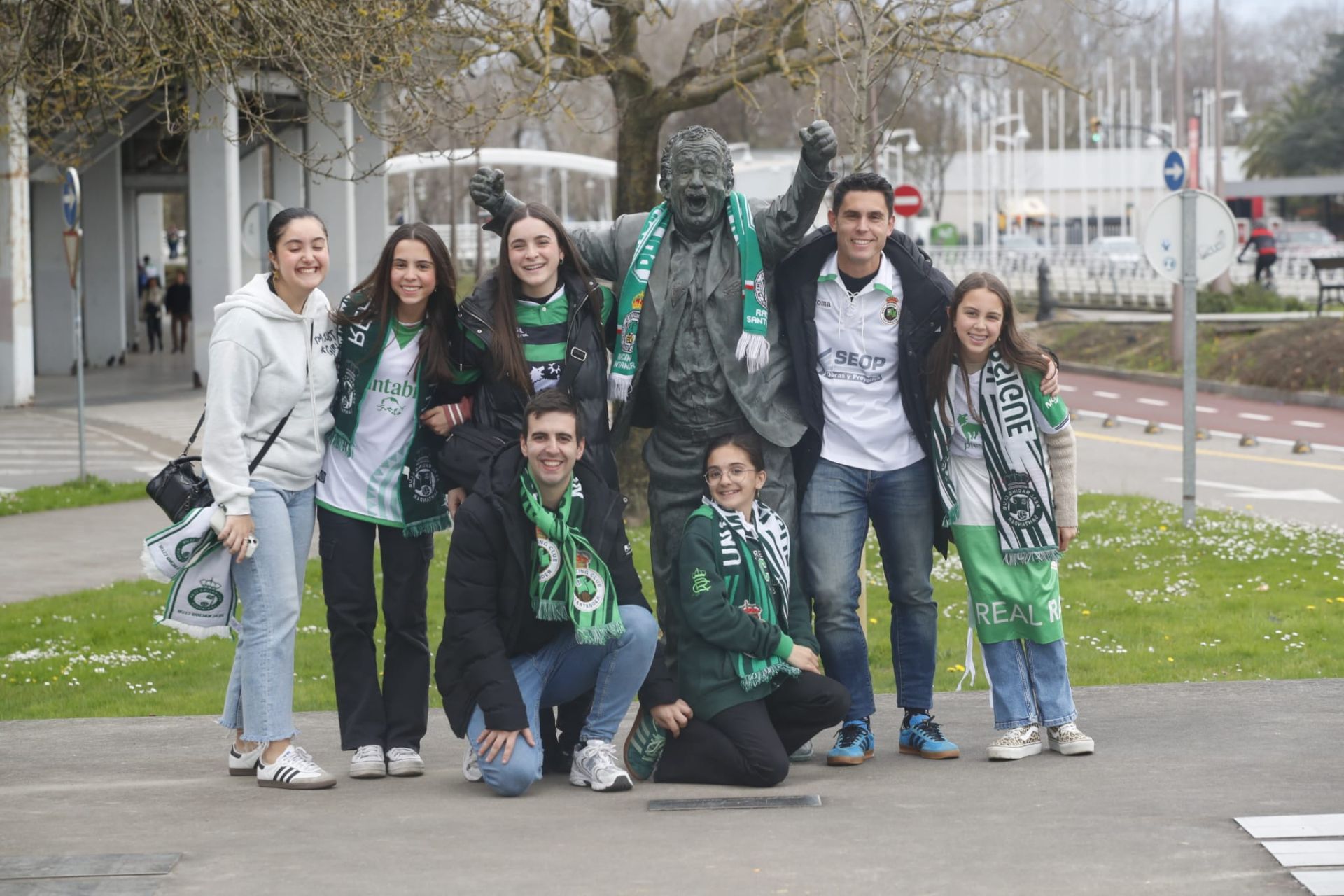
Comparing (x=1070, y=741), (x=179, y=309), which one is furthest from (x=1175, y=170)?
(x=179, y=309)

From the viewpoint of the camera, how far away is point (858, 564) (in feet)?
20.0

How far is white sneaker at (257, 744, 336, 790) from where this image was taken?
566 centimetres

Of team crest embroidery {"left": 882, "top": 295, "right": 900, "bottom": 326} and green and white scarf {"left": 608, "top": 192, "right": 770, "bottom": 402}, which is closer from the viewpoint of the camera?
green and white scarf {"left": 608, "top": 192, "right": 770, "bottom": 402}

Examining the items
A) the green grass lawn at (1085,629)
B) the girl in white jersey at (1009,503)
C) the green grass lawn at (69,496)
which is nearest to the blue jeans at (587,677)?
the girl in white jersey at (1009,503)

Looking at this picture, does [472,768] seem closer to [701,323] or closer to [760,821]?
[760,821]

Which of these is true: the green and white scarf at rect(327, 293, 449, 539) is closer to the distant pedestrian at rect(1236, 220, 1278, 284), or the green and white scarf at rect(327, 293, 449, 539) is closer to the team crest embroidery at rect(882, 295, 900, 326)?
the team crest embroidery at rect(882, 295, 900, 326)

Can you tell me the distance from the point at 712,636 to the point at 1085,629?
14.0 ft

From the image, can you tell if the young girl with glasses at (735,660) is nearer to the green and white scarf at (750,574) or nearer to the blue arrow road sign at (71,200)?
the green and white scarf at (750,574)

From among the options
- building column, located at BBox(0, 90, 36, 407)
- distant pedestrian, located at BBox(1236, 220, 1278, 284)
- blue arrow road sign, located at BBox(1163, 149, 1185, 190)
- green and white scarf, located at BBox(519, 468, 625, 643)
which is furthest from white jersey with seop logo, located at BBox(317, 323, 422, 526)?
distant pedestrian, located at BBox(1236, 220, 1278, 284)

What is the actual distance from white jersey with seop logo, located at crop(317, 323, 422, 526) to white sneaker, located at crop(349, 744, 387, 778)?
2.50 feet

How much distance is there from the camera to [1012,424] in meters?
5.89

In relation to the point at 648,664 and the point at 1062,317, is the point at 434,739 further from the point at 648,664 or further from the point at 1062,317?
the point at 1062,317

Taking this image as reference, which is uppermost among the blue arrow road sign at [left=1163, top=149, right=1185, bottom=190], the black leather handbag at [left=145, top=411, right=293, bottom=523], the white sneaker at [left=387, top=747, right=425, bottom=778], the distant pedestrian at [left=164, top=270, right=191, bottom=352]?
the blue arrow road sign at [left=1163, top=149, right=1185, bottom=190]

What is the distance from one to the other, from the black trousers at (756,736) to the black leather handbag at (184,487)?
1.61 meters
